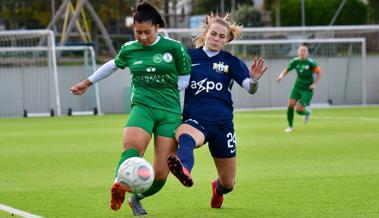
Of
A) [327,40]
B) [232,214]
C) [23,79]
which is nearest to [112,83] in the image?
[23,79]

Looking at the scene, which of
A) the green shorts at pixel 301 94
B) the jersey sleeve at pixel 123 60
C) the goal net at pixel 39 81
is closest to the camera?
the jersey sleeve at pixel 123 60

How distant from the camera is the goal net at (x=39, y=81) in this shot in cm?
3588

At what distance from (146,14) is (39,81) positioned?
88.9 ft

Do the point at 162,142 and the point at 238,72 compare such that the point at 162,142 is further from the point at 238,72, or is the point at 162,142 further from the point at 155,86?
the point at 238,72

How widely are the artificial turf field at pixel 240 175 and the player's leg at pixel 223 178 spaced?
0.46ft

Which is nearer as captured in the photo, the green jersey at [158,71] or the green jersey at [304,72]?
the green jersey at [158,71]

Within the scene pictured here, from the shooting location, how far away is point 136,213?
33.2 ft

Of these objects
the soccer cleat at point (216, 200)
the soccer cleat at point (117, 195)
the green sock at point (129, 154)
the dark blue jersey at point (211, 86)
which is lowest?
the soccer cleat at point (216, 200)

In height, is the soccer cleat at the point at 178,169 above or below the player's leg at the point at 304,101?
above

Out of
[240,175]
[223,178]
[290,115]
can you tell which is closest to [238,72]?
[223,178]

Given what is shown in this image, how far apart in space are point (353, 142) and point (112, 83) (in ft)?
61.0

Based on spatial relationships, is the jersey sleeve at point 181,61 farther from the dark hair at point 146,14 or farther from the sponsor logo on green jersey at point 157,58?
the dark hair at point 146,14

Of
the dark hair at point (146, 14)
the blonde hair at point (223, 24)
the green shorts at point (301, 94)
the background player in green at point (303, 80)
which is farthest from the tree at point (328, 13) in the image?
the dark hair at point (146, 14)

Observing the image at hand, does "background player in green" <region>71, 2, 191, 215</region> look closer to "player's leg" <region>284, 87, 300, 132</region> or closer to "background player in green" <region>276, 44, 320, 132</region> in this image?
"player's leg" <region>284, 87, 300, 132</region>
